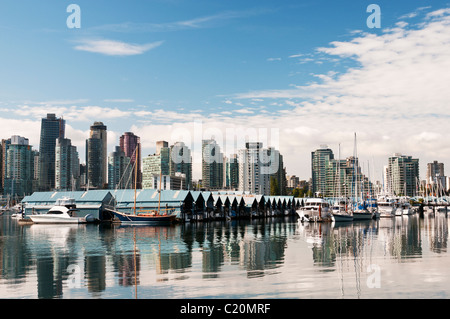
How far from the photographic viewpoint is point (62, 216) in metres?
86.2

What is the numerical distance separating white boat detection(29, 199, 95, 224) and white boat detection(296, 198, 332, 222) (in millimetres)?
43595

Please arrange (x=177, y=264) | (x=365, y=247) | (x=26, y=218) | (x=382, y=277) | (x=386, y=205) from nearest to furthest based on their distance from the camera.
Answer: (x=382, y=277) < (x=177, y=264) < (x=365, y=247) < (x=26, y=218) < (x=386, y=205)

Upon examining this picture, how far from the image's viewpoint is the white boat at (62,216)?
8569 centimetres

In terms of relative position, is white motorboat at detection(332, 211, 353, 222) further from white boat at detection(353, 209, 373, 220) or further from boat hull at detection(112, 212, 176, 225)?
boat hull at detection(112, 212, 176, 225)

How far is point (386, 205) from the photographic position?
124m

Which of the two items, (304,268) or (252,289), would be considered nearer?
(252,289)

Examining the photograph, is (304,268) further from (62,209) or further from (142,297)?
(62,209)

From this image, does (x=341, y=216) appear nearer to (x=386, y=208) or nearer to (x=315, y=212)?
(x=315, y=212)

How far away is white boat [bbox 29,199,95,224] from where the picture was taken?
8569cm

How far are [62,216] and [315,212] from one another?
169 ft

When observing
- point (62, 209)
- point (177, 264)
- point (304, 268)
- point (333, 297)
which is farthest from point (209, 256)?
point (62, 209)

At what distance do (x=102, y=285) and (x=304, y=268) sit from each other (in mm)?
13131

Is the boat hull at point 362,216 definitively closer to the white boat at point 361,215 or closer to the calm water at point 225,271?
the white boat at point 361,215

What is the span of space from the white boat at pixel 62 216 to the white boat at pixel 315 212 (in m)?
43.6
